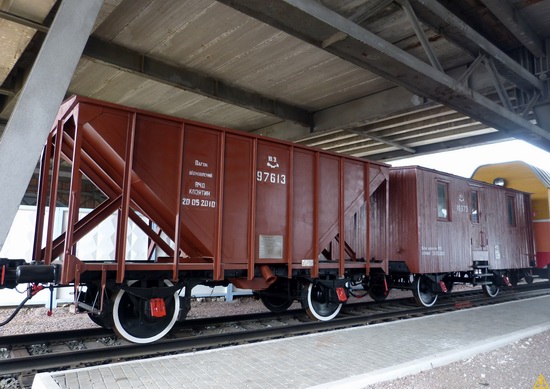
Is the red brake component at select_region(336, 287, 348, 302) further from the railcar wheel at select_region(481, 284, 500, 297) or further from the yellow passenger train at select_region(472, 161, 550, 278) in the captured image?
the yellow passenger train at select_region(472, 161, 550, 278)

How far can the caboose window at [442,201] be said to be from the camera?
33.6 feet

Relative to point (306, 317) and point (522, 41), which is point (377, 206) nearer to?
point (306, 317)

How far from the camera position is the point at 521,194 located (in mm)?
13977

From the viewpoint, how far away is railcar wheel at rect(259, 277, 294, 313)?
8086 mm

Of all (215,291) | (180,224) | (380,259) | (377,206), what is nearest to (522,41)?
(377,206)

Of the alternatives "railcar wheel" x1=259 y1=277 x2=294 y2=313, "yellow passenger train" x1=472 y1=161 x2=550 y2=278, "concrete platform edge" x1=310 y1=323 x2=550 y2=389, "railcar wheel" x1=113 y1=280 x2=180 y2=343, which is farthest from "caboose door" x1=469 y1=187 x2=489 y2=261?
"railcar wheel" x1=113 y1=280 x2=180 y2=343

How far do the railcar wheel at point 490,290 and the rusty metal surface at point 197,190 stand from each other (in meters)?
6.93

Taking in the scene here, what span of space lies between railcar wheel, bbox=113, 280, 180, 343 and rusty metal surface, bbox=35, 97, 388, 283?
1.74 ft

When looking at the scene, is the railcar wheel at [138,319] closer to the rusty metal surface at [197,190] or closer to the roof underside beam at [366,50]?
the rusty metal surface at [197,190]

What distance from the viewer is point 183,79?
9.52 meters

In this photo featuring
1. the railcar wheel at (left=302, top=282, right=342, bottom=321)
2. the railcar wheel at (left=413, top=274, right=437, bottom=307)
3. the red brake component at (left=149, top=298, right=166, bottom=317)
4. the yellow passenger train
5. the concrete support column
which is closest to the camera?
the concrete support column

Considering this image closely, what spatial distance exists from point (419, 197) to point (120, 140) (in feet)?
22.9

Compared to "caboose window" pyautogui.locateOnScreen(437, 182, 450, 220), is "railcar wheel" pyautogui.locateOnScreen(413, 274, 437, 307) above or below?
below

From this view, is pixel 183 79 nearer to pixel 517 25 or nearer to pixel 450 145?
pixel 517 25
